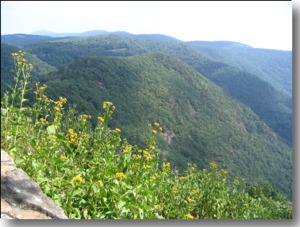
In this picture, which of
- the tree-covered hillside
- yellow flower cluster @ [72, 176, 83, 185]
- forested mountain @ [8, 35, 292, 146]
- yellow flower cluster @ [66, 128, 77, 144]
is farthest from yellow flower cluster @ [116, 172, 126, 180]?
the tree-covered hillside

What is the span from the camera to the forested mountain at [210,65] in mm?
8103

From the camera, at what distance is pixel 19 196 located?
2.70 meters

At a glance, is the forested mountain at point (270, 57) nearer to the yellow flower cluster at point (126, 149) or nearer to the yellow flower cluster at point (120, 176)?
the yellow flower cluster at point (126, 149)

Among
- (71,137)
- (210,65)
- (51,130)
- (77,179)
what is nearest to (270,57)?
(210,65)

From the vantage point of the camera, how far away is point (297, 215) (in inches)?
146

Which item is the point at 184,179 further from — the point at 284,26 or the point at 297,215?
the point at 284,26

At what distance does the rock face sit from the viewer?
2709 millimetres

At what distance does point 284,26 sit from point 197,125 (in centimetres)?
2919

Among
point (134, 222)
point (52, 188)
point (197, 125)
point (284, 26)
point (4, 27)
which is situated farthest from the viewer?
point (197, 125)

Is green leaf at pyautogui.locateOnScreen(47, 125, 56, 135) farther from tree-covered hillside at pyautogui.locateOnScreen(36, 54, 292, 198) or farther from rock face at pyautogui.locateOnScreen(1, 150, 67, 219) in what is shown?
tree-covered hillside at pyautogui.locateOnScreen(36, 54, 292, 198)

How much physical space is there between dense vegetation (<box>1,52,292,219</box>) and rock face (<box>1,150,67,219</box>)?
111 mm

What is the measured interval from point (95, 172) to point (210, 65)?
19426 millimetres

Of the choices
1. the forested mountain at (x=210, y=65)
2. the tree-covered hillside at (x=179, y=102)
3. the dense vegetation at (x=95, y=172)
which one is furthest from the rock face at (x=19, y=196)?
the tree-covered hillside at (x=179, y=102)

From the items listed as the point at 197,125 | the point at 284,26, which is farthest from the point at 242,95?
the point at 284,26
